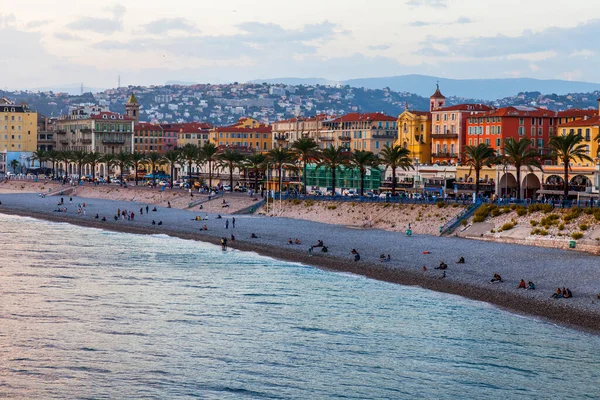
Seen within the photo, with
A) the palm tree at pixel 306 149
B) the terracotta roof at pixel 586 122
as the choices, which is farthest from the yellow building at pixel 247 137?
the terracotta roof at pixel 586 122

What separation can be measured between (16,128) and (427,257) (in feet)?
486

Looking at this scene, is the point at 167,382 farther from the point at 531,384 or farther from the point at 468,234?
the point at 468,234

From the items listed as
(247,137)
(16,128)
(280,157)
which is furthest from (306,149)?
(16,128)

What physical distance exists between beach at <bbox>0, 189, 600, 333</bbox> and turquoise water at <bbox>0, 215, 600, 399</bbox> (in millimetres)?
1992

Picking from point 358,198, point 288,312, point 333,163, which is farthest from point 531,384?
point 333,163

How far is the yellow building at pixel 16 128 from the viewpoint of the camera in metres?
195

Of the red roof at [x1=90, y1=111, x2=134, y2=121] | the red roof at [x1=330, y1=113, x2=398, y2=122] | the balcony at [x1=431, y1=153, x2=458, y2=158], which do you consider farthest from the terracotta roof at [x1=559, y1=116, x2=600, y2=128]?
the red roof at [x1=90, y1=111, x2=134, y2=121]

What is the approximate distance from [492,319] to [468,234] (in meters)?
29.8

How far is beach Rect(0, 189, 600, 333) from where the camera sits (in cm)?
4722

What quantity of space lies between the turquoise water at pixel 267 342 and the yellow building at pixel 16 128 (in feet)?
470

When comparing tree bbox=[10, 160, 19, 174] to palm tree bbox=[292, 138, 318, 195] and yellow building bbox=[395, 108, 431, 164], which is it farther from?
palm tree bbox=[292, 138, 318, 195]

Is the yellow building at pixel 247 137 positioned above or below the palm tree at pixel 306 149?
above

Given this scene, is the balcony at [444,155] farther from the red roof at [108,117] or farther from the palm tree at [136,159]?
the red roof at [108,117]

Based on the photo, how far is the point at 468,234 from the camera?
240 ft
